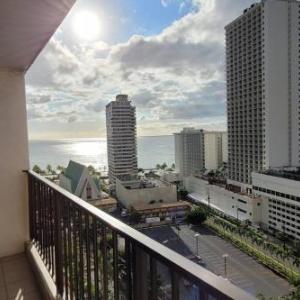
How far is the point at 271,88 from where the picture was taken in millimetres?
25547

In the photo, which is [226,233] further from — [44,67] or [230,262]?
[44,67]

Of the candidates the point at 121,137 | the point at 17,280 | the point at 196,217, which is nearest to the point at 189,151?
the point at 121,137

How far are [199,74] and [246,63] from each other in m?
10.5

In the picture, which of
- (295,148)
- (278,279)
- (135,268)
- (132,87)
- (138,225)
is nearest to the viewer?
(135,268)

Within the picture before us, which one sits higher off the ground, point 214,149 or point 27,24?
point 27,24

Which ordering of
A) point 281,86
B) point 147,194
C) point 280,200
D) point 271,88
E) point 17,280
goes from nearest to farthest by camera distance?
1. point 17,280
2. point 280,200
3. point 147,194
4. point 271,88
5. point 281,86

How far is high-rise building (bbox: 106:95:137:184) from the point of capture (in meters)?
33.8

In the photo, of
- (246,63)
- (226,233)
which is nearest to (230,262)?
(226,233)

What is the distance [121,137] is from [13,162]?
31551 millimetres

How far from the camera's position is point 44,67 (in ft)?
11.2

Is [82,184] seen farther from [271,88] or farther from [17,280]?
[17,280]

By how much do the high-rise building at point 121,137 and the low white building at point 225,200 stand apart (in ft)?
24.9

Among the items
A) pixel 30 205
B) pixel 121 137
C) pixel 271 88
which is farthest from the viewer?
pixel 121 137

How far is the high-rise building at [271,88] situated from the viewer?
25.5 meters
